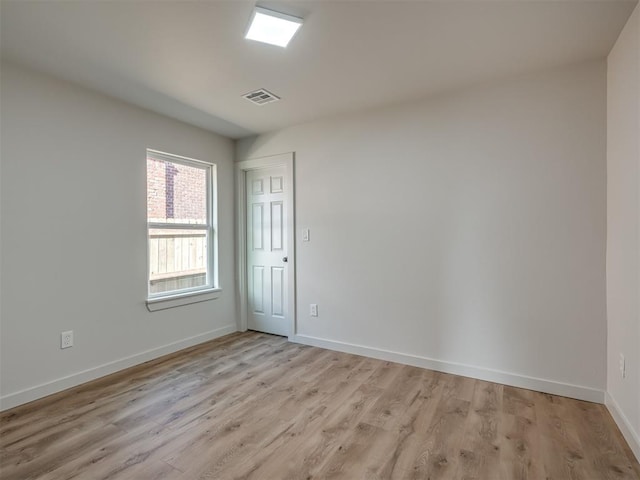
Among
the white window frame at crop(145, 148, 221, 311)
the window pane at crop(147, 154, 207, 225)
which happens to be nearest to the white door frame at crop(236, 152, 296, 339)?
the white window frame at crop(145, 148, 221, 311)

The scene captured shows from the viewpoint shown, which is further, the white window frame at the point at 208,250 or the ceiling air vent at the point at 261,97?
the white window frame at the point at 208,250

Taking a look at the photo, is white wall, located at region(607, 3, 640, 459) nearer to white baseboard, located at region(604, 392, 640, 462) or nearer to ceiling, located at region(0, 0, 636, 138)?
white baseboard, located at region(604, 392, 640, 462)

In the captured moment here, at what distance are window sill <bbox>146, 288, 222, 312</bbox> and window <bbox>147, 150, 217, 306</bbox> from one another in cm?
2

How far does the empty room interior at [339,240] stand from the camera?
181 cm

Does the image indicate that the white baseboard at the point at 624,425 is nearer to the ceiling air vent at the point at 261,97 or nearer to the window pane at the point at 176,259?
the ceiling air vent at the point at 261,97

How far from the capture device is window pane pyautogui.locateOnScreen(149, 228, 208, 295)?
3.31 m

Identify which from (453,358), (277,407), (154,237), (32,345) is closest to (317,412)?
(277,407)

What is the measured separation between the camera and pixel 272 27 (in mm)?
→ 1927

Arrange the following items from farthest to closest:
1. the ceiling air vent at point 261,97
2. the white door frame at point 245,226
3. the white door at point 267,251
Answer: the white door at point 267,251
the white door frame at point 245,226
the ceiling air vent at point 261,97

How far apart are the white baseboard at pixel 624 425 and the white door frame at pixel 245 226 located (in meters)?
2.66

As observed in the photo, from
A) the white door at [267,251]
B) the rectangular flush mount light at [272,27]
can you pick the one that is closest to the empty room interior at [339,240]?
the rectangular flush mount light at [272,27]

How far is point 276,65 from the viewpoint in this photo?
7.72 ft

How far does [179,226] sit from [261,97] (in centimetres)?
162

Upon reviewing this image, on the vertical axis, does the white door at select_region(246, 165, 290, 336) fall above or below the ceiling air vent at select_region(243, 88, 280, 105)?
below
